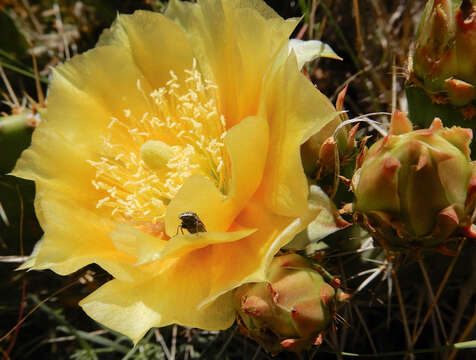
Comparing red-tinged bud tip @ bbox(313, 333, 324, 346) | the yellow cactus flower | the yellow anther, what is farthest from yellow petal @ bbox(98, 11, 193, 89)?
red-tinged bud tip @ bbox(313, 333, 324, 346)

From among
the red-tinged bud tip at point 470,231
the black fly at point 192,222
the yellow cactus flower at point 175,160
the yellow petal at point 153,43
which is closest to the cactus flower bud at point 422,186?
the red-tinged bud tip at point 470,231

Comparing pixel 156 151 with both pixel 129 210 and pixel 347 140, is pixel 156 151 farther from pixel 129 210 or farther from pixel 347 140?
pixel 347 140

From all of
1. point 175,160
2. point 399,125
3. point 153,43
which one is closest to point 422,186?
point 399,125

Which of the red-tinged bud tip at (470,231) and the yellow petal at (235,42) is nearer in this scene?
the red-tinged bud tip at (470,231)

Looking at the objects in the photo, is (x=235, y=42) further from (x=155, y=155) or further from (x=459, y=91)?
(x=459, y=91)

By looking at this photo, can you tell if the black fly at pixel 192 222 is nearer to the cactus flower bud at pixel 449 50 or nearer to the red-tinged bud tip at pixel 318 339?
the red-tinged bud tip at pixel 318 339

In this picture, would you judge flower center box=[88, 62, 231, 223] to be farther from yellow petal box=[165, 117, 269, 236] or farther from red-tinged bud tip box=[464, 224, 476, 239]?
red-tinged bud tip box=[464, 224, 476, 239]

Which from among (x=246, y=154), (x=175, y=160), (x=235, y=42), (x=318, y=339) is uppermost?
(x=235, y=42)
